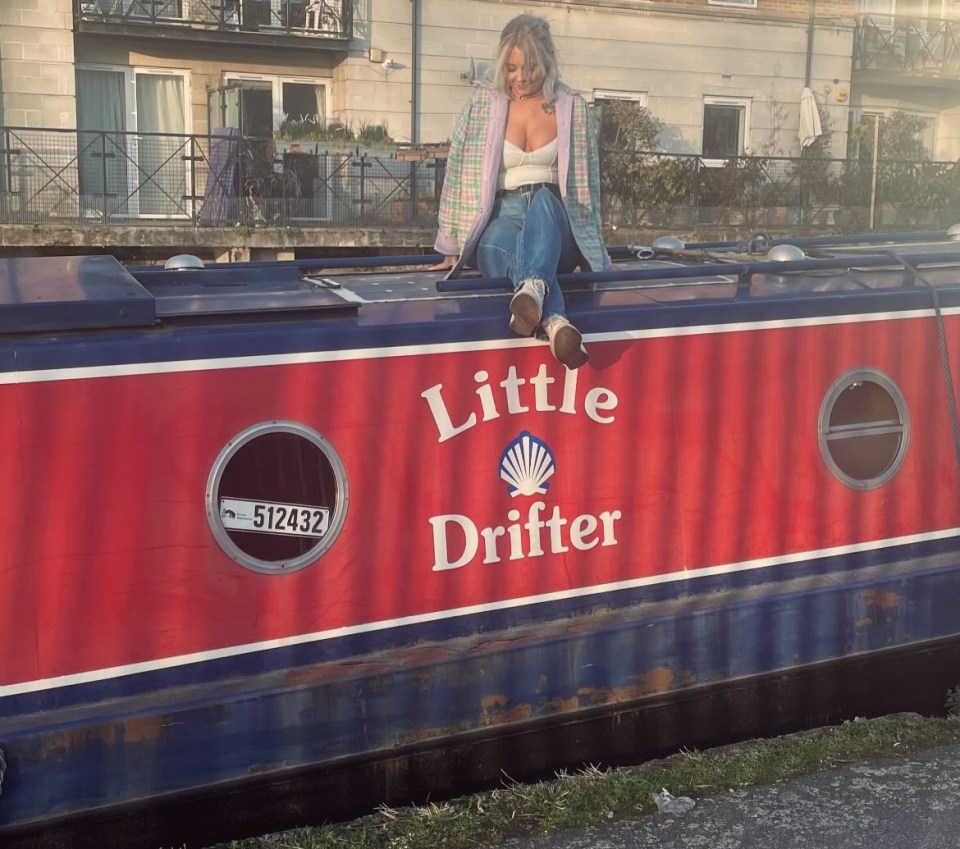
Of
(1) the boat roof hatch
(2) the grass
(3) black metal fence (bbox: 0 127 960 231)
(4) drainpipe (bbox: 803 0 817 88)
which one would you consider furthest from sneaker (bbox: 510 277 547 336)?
(4) drainpipe (bbox: 803 0 817 88)

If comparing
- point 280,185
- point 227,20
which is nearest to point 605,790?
point 280,185

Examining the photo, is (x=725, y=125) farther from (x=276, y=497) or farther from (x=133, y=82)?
(x=276, y=497)

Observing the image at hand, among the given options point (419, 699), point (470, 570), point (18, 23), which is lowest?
point (419, 699)

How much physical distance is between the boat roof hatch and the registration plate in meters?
0.52

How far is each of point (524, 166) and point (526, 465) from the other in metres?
1.06

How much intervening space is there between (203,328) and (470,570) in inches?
38.9

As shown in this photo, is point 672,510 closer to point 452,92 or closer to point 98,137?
point 98,137

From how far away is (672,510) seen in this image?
358 cm

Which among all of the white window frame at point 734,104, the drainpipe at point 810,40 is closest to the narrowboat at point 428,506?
the white window frame at point 734,104

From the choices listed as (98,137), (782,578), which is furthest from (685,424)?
(98,137)

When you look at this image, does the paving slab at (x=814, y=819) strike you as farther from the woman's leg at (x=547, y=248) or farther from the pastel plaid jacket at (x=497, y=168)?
the pastel plaid jacket at (x=497, y=168)

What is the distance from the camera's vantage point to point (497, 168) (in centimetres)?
384

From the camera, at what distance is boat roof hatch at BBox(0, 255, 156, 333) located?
2.81 metres

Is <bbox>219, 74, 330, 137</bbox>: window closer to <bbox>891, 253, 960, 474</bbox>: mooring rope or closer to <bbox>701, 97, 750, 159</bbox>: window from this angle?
<bbox>701, 97, 750, 159</bbox>: window
